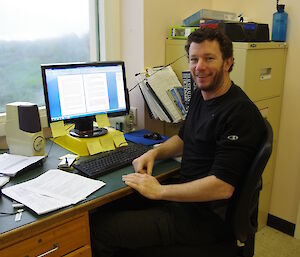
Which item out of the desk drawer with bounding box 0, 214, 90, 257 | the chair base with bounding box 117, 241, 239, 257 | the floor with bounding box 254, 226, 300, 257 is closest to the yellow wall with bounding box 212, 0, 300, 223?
the floor with bounding box 254, 226, 300, 257

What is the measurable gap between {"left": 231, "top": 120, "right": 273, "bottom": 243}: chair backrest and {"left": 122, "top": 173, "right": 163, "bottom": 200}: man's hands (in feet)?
1.03

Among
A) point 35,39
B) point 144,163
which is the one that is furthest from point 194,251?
point 35,39

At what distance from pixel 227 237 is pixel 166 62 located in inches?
49.7

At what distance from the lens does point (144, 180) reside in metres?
1.43

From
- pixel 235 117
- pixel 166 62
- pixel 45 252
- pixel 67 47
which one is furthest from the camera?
pixel 166 62

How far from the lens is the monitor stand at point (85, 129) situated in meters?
1.89

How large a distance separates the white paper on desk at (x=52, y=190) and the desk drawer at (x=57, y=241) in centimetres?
8

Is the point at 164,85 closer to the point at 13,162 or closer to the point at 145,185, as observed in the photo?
the point at 145,185

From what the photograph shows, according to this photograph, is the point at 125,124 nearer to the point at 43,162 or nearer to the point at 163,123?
the point at 163,123

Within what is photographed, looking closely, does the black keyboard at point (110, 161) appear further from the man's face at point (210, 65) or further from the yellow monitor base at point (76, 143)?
the man's face at point (210, 65)

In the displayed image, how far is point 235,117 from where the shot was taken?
1353mm

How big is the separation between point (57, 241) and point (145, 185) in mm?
402

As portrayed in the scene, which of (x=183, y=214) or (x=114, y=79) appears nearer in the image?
(x=183, y=214)

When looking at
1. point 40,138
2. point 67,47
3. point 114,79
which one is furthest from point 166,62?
point 40,138
